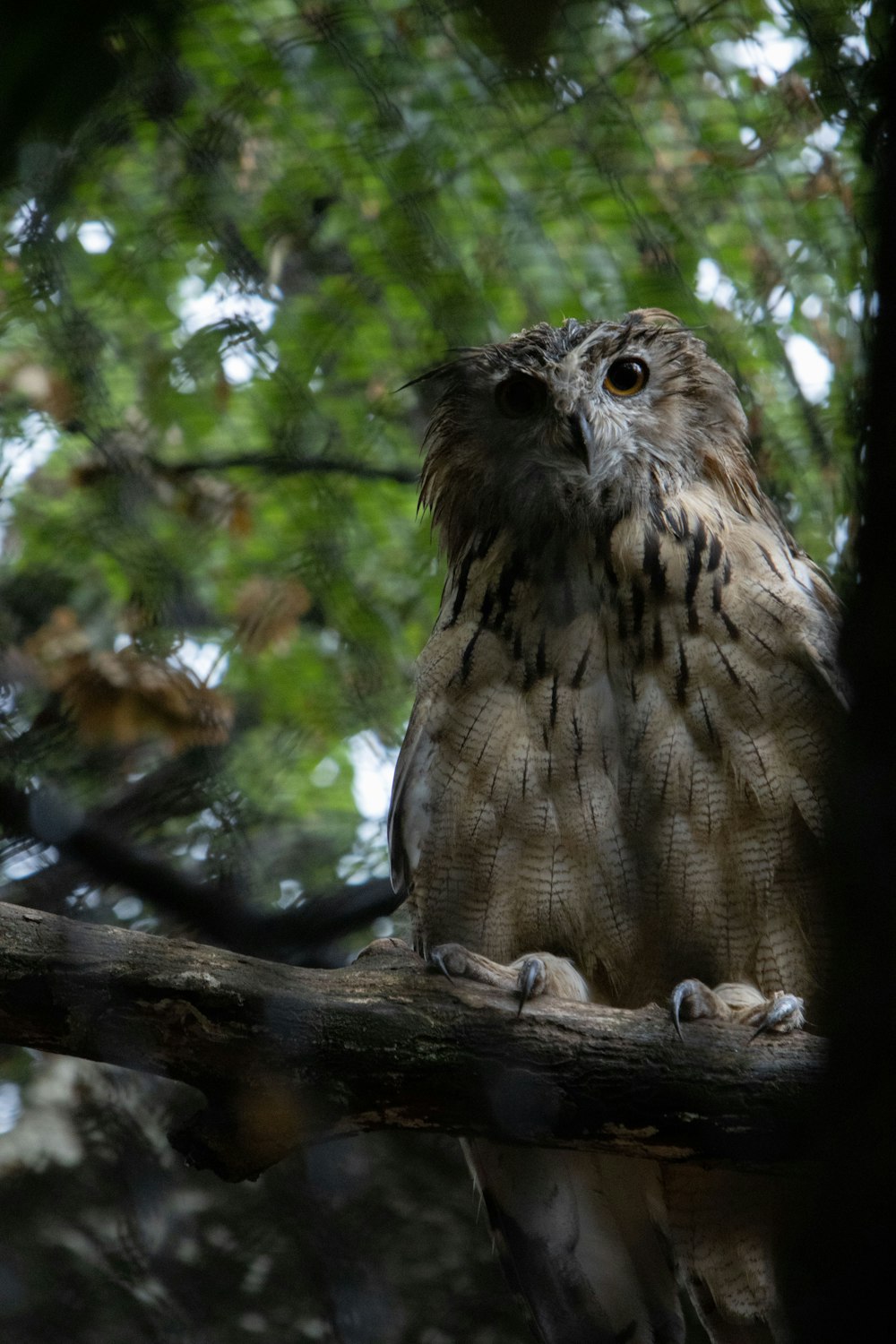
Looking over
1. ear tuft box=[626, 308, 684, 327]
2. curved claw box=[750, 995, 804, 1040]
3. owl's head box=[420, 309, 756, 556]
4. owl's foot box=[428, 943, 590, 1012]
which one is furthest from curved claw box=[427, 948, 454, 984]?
ear tuft box=[626, 308, 684, 327]

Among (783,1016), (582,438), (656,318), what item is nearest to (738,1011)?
(783,1016)

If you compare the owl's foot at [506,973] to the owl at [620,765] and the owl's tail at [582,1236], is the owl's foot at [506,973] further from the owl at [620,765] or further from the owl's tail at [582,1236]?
the owl's tail at [582,1236]

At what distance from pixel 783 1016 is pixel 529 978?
34 centimetres

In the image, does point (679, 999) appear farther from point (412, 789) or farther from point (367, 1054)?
point (412, 789)

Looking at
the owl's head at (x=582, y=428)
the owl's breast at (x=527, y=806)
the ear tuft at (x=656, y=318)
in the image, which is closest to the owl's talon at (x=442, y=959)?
the owl's breast at (x=527, y=806)

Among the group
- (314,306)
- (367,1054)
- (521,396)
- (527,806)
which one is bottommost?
(367,1054)

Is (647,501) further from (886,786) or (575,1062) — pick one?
(886,786)

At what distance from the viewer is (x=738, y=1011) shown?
173 centimetres

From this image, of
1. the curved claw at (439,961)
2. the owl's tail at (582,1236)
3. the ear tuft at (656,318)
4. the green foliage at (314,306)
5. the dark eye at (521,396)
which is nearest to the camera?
the curved claw at (439,961)

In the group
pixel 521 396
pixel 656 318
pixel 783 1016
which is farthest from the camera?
pixel 656 318

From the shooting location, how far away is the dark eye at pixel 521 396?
2131 millimetres

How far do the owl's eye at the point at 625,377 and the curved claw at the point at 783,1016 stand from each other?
42.4 inches

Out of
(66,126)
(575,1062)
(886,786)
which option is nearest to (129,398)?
(575,1062)

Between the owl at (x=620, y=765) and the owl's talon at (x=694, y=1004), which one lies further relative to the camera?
the owl at (x=620, y=765)
